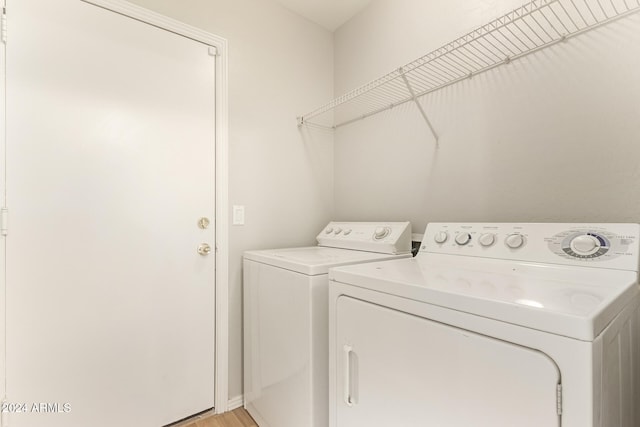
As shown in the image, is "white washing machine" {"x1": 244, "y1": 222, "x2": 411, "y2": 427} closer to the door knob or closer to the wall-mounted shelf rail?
the door knob

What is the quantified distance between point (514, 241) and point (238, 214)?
4.63 ft

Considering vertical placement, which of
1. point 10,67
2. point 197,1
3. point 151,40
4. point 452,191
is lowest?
point 452,191

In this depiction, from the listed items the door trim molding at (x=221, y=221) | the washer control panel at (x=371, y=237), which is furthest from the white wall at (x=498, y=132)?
the door trim molding at (x=221, y=221)

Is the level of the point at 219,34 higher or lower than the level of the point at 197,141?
higher

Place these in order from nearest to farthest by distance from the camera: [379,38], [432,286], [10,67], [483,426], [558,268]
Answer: [483,426] < [432,286] < [558,268] < [10,67] < [379,38]

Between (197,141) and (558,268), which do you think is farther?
(197,141)

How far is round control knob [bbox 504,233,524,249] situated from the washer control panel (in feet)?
1.69

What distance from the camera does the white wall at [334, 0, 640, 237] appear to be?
1052mm

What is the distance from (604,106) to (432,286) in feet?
3.24

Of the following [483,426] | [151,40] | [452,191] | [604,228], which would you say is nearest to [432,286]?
[483,426]

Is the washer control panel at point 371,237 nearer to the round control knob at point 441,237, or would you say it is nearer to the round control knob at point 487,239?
the round control knob at point 441,237

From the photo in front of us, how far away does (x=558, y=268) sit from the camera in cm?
98

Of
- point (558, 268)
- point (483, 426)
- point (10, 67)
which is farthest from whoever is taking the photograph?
point (10, 67)

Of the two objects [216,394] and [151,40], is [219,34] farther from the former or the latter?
[216,394]
